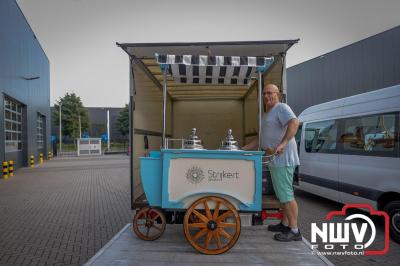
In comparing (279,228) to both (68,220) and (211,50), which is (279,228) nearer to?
(211,50)

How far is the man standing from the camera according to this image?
4.35 metres

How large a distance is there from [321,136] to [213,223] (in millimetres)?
4656

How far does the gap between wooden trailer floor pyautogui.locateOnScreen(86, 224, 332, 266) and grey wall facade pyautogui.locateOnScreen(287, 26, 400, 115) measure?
14979 millimetres

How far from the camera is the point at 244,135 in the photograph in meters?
9.43

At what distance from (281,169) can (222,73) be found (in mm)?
1870

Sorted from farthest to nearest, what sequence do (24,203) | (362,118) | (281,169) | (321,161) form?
1. (24,203)
2. (321,161)
3. (362,118)
4. (281,169)

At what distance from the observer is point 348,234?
5.67 meters

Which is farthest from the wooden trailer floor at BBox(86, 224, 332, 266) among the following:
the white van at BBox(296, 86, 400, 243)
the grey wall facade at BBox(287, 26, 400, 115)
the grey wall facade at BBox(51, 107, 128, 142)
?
the grey wall facade at BBox(51, 107, 128, 142)

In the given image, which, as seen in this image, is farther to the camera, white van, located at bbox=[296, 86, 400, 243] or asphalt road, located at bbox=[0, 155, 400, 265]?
white van, located at bbox=[296, 86, 400, 243]

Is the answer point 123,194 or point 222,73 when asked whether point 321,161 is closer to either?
point 222,73

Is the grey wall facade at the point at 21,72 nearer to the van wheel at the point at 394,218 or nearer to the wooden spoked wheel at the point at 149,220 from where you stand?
the wooden spoked wheel at the point at 149,220

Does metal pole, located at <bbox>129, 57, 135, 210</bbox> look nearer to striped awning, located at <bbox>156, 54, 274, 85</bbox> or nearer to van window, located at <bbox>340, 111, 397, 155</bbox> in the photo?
striped awning, located at <bbox>156, 54, 274, 85</bbox>

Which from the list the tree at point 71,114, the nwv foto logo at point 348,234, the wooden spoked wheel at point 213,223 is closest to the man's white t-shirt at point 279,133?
the wooden spoked wheel at point 213,223

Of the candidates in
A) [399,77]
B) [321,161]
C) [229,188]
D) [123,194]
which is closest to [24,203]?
[123,194]
